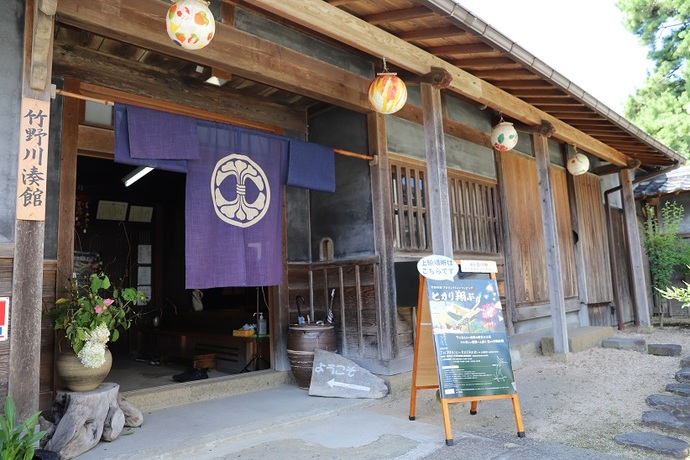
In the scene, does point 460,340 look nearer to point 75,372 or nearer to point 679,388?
point 679,388

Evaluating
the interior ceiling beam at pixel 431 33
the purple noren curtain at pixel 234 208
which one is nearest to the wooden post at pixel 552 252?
the interior ceiling beam at pixel 431 33

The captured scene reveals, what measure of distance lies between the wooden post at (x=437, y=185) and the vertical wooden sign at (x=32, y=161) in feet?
11.9

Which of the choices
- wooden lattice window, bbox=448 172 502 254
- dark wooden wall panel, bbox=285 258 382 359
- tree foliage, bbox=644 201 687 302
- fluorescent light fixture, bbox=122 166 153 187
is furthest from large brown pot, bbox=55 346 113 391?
tree foliage, bbox=644 201 687 302

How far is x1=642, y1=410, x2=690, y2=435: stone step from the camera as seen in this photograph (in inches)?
172

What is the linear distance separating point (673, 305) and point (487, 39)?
1185cm

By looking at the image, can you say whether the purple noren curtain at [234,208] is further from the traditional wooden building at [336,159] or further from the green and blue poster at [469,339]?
the green and blue poster at [469,339]

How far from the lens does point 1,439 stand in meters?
3.06

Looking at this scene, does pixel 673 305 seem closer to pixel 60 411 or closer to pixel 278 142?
pixel 278 142

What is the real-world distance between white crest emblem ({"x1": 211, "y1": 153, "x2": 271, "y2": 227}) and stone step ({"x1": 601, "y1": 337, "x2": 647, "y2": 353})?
21.8ft

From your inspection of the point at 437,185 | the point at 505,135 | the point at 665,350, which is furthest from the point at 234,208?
the point at 665,350

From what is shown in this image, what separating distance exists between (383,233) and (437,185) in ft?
3.52

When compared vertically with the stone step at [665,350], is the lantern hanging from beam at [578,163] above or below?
above

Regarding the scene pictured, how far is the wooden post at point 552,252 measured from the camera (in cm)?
751

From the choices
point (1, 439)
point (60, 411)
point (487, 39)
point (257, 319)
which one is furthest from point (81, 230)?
point (487, 39)
